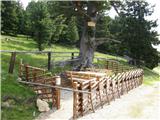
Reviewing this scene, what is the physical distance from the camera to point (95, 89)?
1325 cm

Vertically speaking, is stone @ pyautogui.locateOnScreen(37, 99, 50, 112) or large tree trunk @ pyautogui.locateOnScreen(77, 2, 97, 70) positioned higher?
large tree trunk @ pyautogui.locateOnScreen(77, 2, 97, 70)

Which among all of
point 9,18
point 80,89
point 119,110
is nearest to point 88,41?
point 119,110

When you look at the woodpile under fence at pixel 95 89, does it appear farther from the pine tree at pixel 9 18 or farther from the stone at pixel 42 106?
the pine tree at pixel 9 18

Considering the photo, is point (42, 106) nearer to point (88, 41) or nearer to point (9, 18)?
point (88, 41)

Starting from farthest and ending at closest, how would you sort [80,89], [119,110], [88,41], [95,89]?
1. [88,41]
2. [119,110]
3. [95,89]
4. [80,89]

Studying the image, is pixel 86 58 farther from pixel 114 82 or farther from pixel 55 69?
pixel 114 82

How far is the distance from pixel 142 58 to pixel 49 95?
1175 inches

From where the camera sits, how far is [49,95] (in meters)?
12.5

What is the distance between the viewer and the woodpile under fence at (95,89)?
11734 millimetres

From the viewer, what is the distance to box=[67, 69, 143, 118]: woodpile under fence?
11734 mm

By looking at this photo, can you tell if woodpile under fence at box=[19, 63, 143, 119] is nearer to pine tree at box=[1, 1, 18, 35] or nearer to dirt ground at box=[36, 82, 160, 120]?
dirt ground at box=[36, 82, 160, 120]

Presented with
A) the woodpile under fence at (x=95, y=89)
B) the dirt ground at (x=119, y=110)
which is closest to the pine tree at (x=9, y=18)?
the woodpile under fence at (x=95, y=89)

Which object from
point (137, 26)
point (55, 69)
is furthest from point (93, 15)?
point (137, 26)

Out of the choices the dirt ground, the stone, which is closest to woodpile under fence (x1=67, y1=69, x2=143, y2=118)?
the dirt ground
